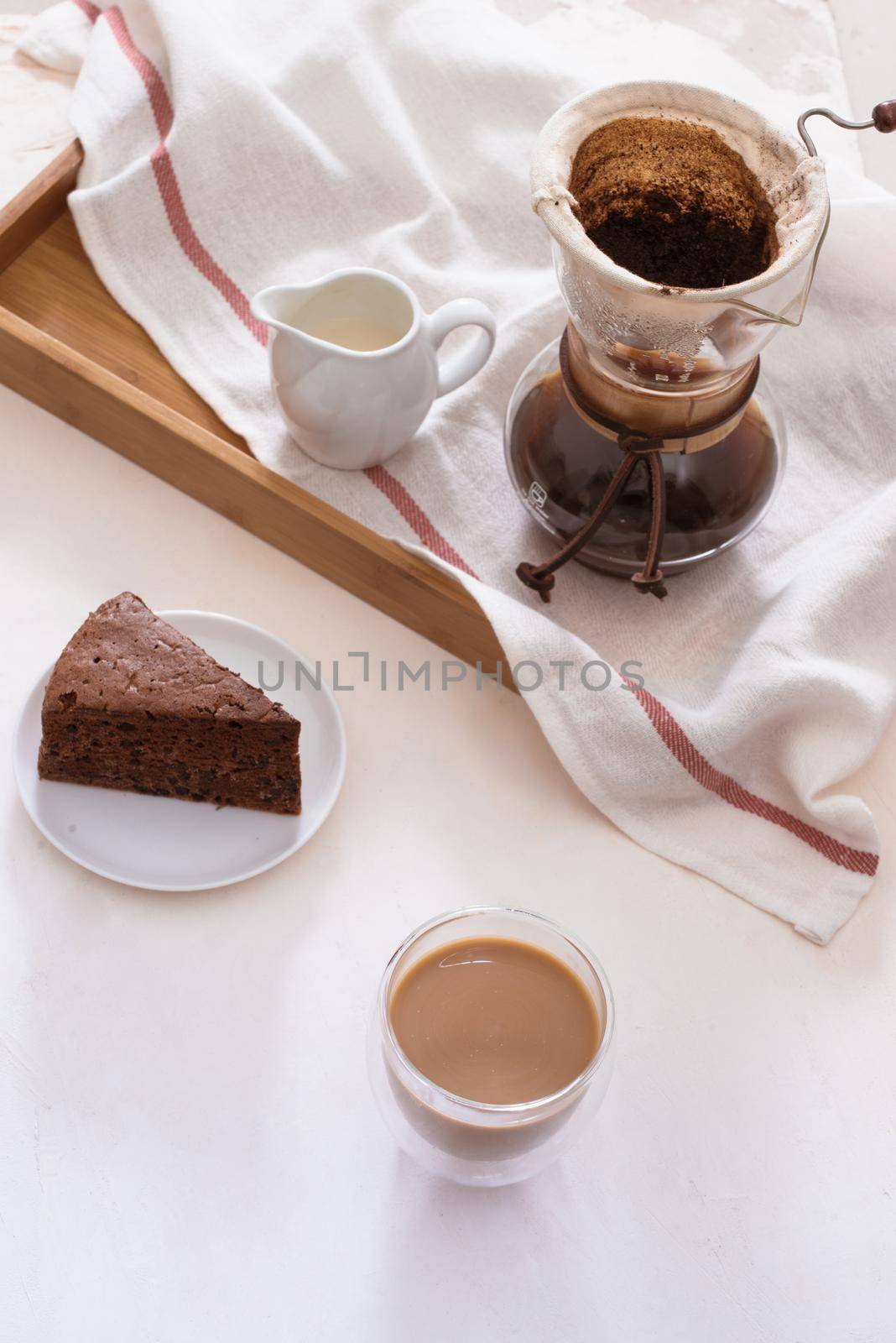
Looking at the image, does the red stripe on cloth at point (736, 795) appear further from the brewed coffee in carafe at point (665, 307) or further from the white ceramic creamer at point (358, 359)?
the white ceramic creamer at point (358, 359)

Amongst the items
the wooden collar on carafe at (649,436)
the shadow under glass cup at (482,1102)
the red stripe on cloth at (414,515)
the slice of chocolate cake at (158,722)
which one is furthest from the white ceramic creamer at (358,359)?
the shadow under glass cup at (482,1102)

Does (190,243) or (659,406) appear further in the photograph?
(190,243)

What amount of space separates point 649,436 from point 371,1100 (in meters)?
0.55

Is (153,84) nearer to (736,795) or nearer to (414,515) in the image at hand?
(414,515)

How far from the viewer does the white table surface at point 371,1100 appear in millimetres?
904

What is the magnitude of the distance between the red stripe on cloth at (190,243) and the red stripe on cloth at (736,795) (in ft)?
0.74

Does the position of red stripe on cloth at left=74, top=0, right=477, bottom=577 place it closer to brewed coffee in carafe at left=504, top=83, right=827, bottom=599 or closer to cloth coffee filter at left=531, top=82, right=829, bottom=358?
brewed coffee in carafe at left=504, top=83, right=827, bottom=599

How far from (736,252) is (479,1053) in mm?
602

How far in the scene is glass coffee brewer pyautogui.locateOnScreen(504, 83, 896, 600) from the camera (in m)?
0.89

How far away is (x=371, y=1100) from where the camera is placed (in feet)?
3.16

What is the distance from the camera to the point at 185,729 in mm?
1030

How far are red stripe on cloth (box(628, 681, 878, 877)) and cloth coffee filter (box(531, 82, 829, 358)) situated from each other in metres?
0.31

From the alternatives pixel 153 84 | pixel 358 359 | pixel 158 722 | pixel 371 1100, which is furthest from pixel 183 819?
pixel 153 84

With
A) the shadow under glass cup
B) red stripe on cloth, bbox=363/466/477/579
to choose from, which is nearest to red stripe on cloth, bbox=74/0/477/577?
red stripe on cloth, bbox=363/466/477/579
